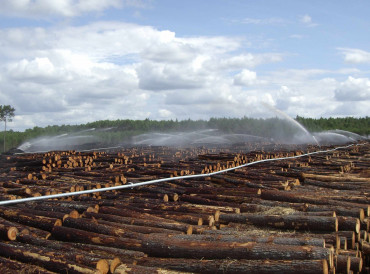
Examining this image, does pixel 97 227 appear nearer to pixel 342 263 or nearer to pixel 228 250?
pixel 228 250

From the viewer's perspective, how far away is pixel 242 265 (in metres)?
4.81

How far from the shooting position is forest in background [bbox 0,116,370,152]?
5253 centimetres

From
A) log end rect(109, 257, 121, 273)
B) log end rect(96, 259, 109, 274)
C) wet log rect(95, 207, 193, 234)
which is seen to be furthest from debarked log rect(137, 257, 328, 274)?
wet log rect(95, 207, 193, 234)

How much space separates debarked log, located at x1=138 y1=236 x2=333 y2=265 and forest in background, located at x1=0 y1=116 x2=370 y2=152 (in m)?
44.3

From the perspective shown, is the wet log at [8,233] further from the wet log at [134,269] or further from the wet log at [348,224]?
the wet log at [348,224]

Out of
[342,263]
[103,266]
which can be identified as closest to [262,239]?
[342,263]

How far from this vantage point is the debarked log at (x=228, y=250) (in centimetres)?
486

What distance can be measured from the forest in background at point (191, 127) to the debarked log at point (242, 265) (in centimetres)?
4470

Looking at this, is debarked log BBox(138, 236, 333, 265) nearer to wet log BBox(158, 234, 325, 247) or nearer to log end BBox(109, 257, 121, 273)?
wet log BBox(158, 234, 325, 247)

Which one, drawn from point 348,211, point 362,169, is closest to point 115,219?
point 348,211

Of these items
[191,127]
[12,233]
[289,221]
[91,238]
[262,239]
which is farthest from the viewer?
[191,127]

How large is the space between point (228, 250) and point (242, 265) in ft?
1.06

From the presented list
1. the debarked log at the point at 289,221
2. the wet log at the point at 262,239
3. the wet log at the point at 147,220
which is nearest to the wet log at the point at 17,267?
the wet log at the point at 262,239

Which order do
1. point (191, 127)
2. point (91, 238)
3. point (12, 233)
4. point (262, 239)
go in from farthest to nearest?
point (191, 127) < point (12, 233) < point (91, 238) < point (262, 239)
